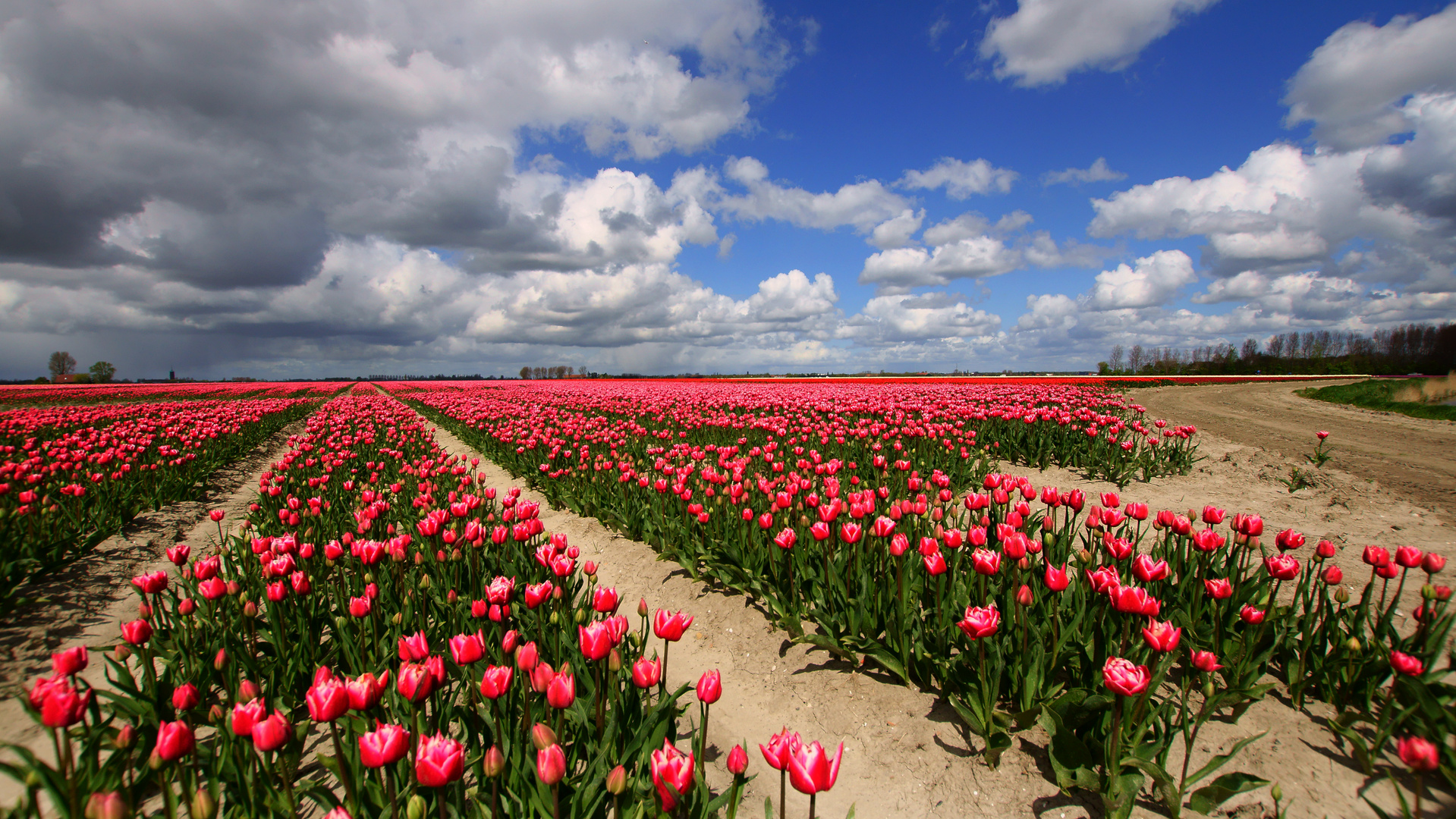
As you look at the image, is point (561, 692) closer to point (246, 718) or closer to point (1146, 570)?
point (246, 718)

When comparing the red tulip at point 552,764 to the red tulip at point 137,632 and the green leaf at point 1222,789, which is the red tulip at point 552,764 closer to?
the red tulip at point 137,632

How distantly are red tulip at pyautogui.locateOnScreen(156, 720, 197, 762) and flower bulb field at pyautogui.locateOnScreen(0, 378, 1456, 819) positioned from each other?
0.01 metres

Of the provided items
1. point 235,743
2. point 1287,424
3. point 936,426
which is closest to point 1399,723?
point 235,743

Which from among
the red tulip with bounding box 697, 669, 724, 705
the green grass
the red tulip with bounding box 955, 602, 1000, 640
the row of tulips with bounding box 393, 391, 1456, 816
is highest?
the red tulip with bounding box 955, 602, 1000, 640

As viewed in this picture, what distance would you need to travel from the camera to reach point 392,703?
3.03 m

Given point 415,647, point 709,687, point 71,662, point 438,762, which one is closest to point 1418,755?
point 709,687

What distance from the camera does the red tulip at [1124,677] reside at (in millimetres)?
2352

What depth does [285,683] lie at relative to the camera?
11.1ft

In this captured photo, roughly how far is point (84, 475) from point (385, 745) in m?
10.4

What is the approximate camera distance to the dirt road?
797 centimetres

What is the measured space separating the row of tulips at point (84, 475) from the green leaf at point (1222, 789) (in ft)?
27.7

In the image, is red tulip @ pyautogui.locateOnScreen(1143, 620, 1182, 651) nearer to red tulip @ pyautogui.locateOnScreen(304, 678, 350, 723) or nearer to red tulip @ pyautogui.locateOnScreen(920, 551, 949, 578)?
red tulip @ pyautogui.locateOnScreen(920, 551, 949, 578)

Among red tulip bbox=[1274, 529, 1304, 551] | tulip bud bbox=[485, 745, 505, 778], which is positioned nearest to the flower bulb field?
tulip bud bbox=[485, 745, 505, 778]

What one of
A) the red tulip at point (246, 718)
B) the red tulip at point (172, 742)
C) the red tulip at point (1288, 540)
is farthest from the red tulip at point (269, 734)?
the red tulip at point (1288, 540)
